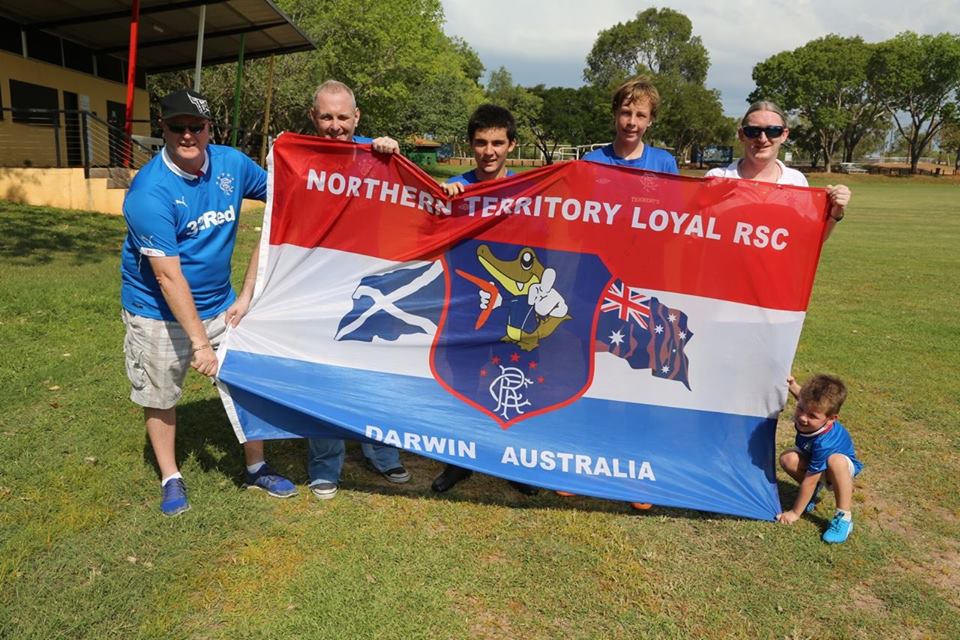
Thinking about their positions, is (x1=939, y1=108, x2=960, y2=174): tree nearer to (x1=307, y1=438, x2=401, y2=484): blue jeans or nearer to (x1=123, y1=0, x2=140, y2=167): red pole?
(x1=123, y1=0, x2=140, y2=167): red pole

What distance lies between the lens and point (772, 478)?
3723mm

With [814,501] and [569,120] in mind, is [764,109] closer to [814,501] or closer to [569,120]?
[814,501]

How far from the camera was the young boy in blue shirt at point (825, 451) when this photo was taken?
11.5ft

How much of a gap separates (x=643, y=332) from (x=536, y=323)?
586 mm

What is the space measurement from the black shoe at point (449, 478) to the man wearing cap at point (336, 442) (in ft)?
0.66

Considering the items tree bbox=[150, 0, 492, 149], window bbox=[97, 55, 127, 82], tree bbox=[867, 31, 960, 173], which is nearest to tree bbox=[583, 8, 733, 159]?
tree bbox=[867, 31, 960, 173]

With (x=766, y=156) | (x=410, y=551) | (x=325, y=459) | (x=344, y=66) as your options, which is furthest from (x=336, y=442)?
(x=344, y=66)

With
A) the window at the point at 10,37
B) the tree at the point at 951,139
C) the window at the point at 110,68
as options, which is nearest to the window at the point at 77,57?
the window at the point at 110,68

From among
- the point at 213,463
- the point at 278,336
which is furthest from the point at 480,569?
the point at 213,463

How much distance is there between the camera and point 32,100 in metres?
18.3

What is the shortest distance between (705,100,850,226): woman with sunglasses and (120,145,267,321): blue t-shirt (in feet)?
8.40

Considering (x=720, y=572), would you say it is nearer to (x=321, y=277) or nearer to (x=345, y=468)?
(x=345, y=468)

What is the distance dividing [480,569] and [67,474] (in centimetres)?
248

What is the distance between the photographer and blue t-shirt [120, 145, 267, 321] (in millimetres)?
3127
